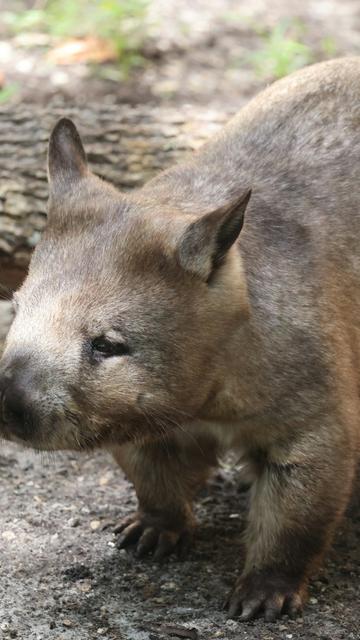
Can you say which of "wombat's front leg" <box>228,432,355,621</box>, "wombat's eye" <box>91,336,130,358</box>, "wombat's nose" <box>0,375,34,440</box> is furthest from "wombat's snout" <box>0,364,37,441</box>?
"wombat's front leg" <box>228,432,355,621</box>

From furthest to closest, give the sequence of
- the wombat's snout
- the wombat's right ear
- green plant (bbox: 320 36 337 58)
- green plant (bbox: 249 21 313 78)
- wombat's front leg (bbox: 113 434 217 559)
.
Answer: green plant (bbox: 320 36 337 58) < green plant (bbox: 249 21 313 78) < wombat's front leg (bbox: 113 434 217 559) < the wombat's right ear < the wombat's snout

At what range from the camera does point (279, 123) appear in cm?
639

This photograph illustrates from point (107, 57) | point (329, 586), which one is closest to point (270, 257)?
point (329, 586)

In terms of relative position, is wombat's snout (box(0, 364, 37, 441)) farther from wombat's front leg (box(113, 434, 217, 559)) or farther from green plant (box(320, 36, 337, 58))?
green plant (box(320, 36, 337, 58))

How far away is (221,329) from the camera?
5434mm

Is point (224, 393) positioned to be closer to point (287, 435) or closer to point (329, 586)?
point (287, 435)

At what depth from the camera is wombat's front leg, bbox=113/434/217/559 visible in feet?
20.9

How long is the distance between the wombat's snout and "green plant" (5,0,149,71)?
7108 millimetres

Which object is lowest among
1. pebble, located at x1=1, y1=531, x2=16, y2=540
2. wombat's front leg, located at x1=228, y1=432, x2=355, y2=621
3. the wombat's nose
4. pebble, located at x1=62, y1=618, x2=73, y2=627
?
pebble, located at x1=1, y1=531, x2=16, y2=540

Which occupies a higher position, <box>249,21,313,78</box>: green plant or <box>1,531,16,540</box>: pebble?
<box>249,21,313,78</box>: green plant

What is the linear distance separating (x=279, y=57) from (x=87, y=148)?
3.76 metres

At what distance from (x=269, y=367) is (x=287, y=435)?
32cm

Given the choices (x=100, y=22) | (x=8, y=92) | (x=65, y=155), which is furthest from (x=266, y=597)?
(x=100, y=22)

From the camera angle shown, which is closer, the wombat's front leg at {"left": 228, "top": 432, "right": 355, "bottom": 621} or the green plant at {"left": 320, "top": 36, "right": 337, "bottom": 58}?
the wombat's front leg at {"left": 228, "top": 432, "right": 355, "bottom": 621}
